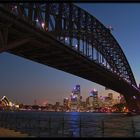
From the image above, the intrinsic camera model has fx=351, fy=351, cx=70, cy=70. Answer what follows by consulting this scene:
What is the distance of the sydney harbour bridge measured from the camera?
28.7m

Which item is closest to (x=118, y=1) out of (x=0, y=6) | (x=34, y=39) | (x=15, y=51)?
(x=0, y=6)

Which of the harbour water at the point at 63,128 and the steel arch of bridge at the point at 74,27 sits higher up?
the steel arch of bridge at the point at 74,27

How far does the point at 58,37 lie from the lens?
42.4m

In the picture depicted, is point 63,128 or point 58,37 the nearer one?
point 63,128

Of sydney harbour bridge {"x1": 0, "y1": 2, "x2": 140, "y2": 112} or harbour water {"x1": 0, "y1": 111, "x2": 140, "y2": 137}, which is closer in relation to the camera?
harbour water {"x1": 0, "y1": 111, "x2": 140, "y2": 137}

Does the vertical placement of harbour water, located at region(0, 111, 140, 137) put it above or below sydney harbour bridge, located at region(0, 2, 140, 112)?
below

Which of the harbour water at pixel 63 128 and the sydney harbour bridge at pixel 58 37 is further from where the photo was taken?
the sydney harbour bridge at pixel 58 37

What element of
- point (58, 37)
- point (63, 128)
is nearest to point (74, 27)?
point (58, 37)

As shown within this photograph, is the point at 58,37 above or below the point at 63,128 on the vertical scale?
above

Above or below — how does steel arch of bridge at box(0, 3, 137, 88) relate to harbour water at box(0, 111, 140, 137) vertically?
above

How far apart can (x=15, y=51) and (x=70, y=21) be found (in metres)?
12.9

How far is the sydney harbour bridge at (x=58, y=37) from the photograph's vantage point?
2870cm

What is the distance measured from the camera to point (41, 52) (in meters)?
44.7

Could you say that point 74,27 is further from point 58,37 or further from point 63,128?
point 63,128
